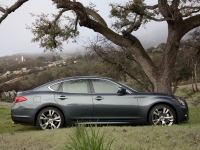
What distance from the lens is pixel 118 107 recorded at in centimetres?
947

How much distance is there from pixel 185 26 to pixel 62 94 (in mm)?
7272

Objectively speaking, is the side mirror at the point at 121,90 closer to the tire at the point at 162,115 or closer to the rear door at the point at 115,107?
the rear door at the point at 115,107

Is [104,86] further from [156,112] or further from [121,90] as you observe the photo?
[156,112]

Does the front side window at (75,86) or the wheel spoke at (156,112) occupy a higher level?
the front side window at (75,86)

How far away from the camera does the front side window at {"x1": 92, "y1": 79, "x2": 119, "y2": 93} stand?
31.9 ft

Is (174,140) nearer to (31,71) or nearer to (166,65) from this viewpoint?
(166,65)

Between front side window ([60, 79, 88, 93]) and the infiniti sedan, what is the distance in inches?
6.5

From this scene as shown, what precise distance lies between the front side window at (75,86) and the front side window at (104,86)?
0.97 feet

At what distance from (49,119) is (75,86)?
4.07 feet

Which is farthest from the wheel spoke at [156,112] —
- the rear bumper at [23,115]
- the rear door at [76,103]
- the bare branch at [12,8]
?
the bare branch at [12,8]

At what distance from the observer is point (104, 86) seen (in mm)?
9805

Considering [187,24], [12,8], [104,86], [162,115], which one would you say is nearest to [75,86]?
[104,86]

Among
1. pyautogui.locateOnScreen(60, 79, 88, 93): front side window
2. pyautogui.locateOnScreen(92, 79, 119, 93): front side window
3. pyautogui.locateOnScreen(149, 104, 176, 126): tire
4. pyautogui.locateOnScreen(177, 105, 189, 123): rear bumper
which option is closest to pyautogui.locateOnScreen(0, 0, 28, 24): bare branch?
pyautogui.locateOnScreen(60, 79, 88, 93): front side window

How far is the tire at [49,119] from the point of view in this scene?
9.38 meters
